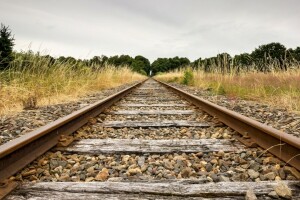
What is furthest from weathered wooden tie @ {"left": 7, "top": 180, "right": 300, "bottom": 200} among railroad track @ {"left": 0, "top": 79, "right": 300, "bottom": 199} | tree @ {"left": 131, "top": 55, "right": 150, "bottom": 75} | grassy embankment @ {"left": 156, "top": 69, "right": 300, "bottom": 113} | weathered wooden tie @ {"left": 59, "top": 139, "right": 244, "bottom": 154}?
tree @ {"left": 131, "top": 55, "right": 150, "bottom": 75}

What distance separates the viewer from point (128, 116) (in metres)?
4.71

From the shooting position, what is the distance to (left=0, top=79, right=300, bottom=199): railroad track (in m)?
1.82

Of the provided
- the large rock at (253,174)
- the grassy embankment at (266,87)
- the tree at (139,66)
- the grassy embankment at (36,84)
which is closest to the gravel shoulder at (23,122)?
the grassy embankment at (36,84)

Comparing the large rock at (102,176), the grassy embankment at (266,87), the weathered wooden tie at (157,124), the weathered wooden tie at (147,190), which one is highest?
the grassy embankment at (266,87)

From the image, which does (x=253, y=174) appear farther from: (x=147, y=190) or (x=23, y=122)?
(x=23, y=122)

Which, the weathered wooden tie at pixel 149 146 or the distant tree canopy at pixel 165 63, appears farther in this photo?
the distant tree canopy at pixel 165 63

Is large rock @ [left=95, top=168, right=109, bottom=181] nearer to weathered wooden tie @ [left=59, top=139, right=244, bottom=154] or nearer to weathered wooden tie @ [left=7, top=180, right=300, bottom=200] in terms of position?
weathered wooden tie @ [left=7, top=180, right=300, bottom=200]

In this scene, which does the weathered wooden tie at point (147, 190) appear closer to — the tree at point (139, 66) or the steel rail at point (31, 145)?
the steel rail at point (31, 145)

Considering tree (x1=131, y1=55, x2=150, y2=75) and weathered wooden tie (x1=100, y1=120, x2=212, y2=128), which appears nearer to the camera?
weathered wooden tie (x1=100, y1=120, x2=212, y2=128)

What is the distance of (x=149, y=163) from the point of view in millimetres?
2432

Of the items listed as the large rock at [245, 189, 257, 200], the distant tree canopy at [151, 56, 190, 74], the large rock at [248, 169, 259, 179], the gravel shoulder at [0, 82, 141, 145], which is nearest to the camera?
the large rock at [245, 189, 257, 200]

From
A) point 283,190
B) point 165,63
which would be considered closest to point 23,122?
point 283,190

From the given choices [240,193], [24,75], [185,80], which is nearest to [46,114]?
[24,75]

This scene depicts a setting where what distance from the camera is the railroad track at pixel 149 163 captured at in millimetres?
1817
